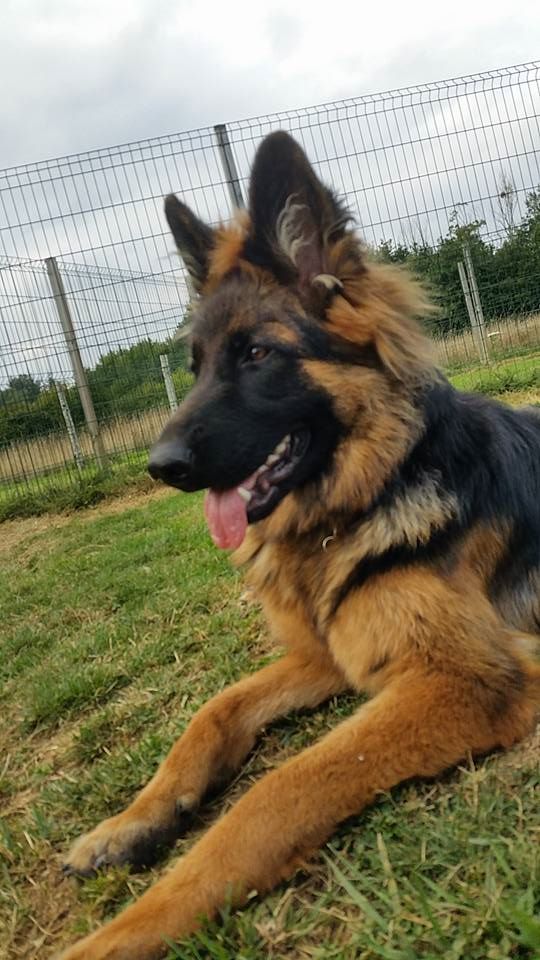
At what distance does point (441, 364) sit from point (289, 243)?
89 centimetres

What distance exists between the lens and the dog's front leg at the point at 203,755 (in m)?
2.29

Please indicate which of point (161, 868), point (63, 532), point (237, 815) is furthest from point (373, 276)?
point (63, 532)

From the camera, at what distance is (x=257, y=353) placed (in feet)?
9.66

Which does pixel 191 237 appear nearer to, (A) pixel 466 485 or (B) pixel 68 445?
(A) pixel 466 485

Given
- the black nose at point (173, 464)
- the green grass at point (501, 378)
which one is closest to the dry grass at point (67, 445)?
the green grass at point (501, 378)

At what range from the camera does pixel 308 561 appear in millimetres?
3004

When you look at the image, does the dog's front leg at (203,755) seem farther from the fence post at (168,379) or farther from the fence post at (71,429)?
the fence post at (71,429)

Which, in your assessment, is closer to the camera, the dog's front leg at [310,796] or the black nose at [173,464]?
the dog's front leg at [310,796]

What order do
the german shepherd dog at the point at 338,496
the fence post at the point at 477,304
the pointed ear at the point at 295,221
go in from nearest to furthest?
the german shepherd dog at the point at 338,496 → the pointed ear at the point at 295,221 → the fence post at the point at 477,304

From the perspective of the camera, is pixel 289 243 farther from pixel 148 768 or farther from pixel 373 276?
pixel 148 768

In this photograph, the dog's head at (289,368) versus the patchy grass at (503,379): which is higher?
the dog's head at (289,368)

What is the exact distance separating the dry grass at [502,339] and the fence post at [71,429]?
6.68 meters

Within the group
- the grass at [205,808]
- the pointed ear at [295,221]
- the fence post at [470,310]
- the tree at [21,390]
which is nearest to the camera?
the grass at [205,808]

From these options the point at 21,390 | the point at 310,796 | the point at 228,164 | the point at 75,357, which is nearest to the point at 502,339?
the point at 228,164
